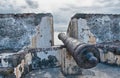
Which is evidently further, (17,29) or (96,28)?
(96,28)

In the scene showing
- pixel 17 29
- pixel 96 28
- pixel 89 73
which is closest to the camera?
pixel 89 73

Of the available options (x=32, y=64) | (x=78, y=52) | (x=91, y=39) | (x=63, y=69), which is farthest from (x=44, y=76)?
(x=91, y=39)

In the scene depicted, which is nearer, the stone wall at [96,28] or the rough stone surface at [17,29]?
the rough stone surface at [17,29]

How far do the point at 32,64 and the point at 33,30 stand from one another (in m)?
3.34

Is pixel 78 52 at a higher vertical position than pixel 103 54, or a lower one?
higher

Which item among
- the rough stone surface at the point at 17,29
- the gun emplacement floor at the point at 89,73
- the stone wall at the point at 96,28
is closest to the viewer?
the gun emplacement floor at the point at 89,73

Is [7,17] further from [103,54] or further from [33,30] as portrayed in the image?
[103,54]

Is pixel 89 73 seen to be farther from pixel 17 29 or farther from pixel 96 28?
pixel 17 29

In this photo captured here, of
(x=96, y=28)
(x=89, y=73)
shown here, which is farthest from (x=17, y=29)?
(x=89, y=73)

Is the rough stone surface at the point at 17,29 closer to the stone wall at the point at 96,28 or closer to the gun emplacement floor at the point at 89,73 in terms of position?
the stone wall at the point at 96,28

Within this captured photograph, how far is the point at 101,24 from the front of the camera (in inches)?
584

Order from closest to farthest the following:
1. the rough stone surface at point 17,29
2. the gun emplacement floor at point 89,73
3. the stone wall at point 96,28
→ the gun emplacement floor at point 89,73 < the rough stone surface at point 17,29 < the stone wall at point 96,28

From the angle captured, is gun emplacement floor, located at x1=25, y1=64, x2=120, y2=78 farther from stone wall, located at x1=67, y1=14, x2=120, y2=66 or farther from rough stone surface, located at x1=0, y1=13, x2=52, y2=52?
rough stone surface, located at x1=0, y1=13, x2=52, y2=52

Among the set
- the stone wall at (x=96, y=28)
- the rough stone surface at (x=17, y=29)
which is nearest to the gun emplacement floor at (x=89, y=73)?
the stone wall at (x=96, y=28)
